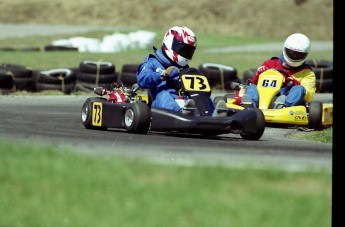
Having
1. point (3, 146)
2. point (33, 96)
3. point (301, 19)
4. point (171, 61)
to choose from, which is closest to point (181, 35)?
point (171, 61)

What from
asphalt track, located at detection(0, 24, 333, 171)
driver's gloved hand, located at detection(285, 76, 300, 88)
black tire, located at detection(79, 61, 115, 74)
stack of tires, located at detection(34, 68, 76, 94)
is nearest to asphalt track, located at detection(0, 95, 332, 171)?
asphalt track, located at detection(0, 24, 333, 171)

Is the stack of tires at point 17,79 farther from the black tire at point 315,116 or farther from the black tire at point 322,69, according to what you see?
the black tire at point 315,116

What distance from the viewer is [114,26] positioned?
41.7 metres

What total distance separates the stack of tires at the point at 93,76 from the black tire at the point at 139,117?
733cm

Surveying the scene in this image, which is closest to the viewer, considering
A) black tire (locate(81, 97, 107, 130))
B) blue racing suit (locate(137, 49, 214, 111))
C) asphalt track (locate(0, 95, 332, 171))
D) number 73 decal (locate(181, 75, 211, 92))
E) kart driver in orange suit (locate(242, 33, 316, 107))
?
asphalt track (locate(0, 95, 332, 171))

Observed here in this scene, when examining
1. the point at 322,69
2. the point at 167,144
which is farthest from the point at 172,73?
the point at 322,69

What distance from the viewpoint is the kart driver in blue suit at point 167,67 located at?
10.0 metres

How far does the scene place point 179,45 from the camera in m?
10.3

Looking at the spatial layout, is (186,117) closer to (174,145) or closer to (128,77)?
(174,145)

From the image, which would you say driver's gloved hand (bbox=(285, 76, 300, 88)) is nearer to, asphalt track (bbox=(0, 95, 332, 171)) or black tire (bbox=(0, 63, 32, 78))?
asphalt track (bbox=(0, 95, 332, 171))

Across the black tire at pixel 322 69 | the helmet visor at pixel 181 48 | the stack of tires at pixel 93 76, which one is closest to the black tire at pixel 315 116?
the helmet visor at pixel 181 48

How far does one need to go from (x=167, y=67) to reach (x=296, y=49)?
2.47 metres

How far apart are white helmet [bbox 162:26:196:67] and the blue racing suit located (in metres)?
0.10

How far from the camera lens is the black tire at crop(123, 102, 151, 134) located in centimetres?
958
